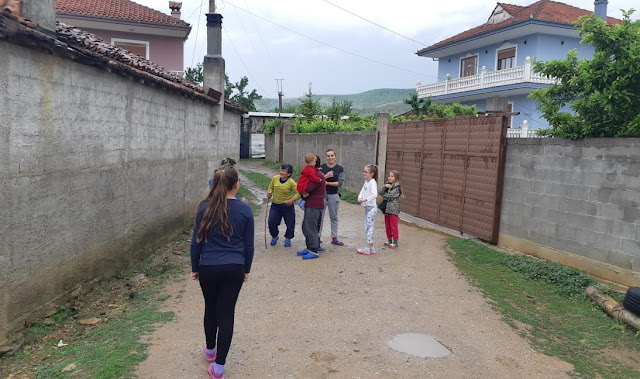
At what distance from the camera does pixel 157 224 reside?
8125 millimetres

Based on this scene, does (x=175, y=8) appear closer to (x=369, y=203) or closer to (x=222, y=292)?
(x=369, y=203)

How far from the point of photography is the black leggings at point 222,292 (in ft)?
11.9

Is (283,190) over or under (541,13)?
under

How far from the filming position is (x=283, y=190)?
26.7ft

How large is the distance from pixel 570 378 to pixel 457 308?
5.52 feet

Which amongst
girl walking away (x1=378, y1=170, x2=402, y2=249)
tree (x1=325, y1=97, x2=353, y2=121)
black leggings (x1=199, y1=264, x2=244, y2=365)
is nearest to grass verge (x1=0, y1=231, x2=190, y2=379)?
black leggings (x1=199, y1=264, x2=244, y2=365)

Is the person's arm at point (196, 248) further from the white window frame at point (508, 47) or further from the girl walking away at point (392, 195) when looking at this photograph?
the white window frame at point (508, 47)

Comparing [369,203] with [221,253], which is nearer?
[221,253]

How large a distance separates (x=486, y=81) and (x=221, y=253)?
20.8 meters

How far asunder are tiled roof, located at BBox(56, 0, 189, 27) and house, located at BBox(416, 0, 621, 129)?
1365cm

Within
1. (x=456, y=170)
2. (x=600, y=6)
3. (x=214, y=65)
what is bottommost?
(x=456, y=170)

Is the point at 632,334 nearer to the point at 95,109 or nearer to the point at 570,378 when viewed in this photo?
the point at 570,378

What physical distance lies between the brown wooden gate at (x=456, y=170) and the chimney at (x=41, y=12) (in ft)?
23.2

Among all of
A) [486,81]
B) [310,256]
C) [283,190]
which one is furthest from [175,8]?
[310,256]
